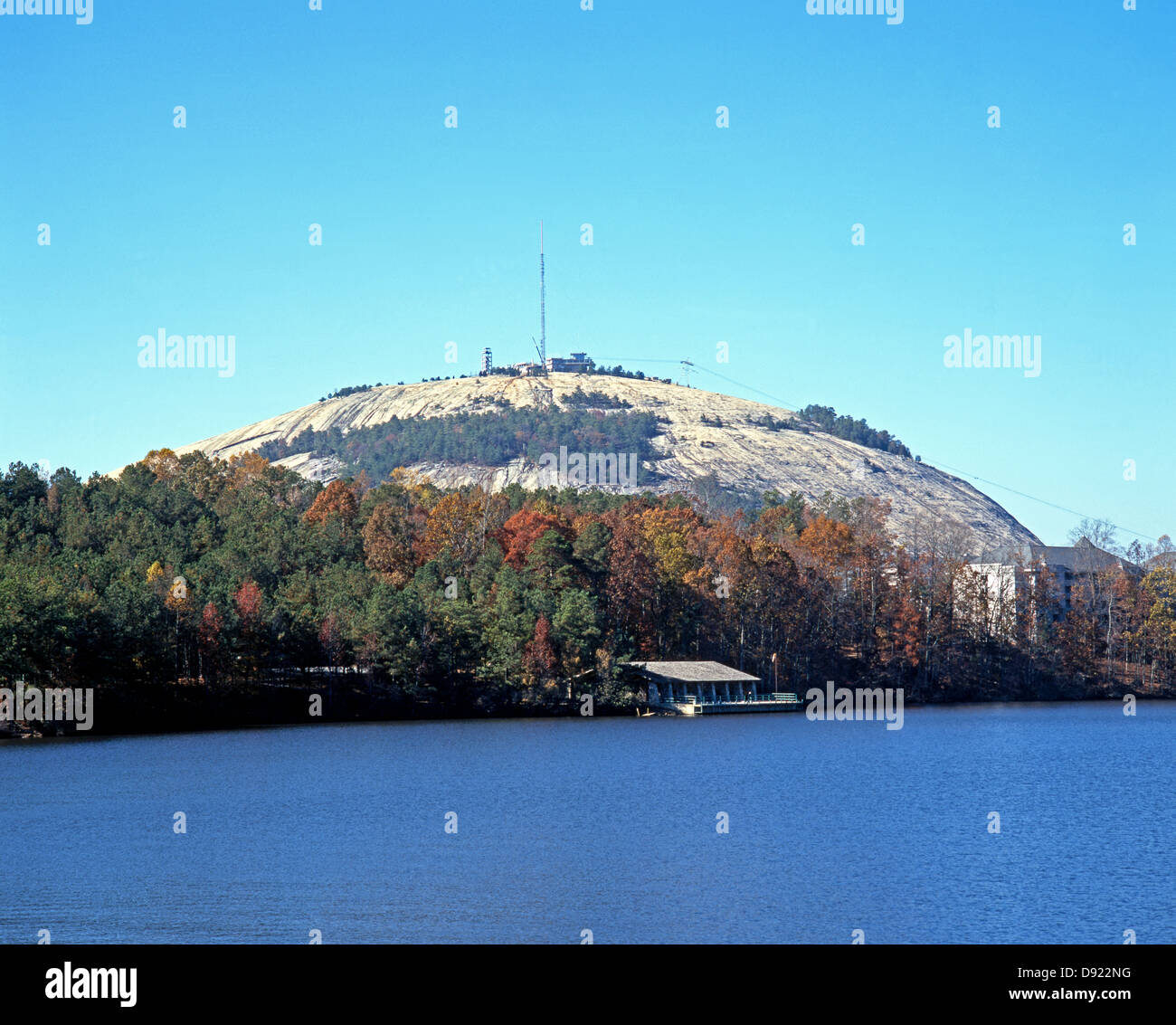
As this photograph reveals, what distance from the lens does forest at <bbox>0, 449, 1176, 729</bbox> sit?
88062 mm

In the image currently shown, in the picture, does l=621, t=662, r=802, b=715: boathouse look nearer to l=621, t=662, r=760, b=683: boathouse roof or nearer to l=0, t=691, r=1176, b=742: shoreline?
l=621, t=662, r=760, b=683: boathouse roof

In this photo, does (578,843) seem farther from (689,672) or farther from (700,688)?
(700,688)

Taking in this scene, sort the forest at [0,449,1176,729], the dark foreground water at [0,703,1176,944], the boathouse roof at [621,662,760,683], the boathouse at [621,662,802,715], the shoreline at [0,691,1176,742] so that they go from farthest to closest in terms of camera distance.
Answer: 1. the boathouse roof at [621,662,760,683]
2. the boathouse at [621,662,802,715]
3. the forest at [0,449,1176,729]
4. the shoreline at [0,691,1176,742]
5. the dark foreground water at [0,703,1176,944]

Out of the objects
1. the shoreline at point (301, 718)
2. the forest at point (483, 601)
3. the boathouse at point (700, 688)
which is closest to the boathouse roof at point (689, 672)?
the boathouse at point (700, 688)

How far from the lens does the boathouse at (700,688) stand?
102625 mm

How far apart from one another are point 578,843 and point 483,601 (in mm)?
61504

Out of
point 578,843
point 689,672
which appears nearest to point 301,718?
point 689,672

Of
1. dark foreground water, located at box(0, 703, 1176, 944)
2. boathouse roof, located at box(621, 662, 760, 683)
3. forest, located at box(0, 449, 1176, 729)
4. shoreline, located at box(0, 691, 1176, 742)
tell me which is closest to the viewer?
dark foreground water, located at box(0, 703, 1176, 944)

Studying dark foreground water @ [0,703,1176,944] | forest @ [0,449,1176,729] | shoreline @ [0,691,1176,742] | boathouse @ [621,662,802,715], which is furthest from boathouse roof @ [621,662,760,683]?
dark foreground water @ [0,703,1176,944]

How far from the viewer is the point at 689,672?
105 m

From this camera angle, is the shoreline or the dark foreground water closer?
the dark foreground water

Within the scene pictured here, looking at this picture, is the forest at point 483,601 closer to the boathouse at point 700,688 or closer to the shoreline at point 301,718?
the shoreline at point 301,718
